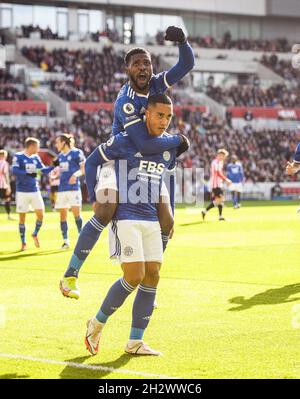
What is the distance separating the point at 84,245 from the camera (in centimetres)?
785

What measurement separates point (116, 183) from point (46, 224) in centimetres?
1961

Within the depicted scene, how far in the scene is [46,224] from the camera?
1059 inches

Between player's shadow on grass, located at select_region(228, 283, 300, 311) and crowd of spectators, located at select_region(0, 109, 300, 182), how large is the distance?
114ft

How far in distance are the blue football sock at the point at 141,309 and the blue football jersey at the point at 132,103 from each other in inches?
60.6

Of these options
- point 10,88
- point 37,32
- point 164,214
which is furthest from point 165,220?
point 37,32

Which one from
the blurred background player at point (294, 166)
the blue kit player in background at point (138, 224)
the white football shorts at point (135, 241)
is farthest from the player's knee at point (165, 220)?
the blurred background player at point (294, 166)

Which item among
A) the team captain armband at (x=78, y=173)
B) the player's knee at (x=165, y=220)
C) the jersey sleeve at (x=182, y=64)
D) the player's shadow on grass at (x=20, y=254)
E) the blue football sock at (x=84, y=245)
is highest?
the jersey sleeve at (x=182, y=64)

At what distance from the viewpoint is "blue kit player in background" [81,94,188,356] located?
7.33 m

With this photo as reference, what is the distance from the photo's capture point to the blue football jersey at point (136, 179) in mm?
7398

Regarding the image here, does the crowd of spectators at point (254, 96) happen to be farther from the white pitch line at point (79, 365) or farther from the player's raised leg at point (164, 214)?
the white pitch line at point (79, 365)

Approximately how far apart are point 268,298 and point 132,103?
4.15 m

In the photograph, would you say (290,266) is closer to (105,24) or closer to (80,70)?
(80,70)

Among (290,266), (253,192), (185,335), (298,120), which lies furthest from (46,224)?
(298,120)

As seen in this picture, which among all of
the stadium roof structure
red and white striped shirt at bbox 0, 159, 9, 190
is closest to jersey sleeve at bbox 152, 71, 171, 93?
red and white striped shirt at bbox 0, 159, 9, 190
